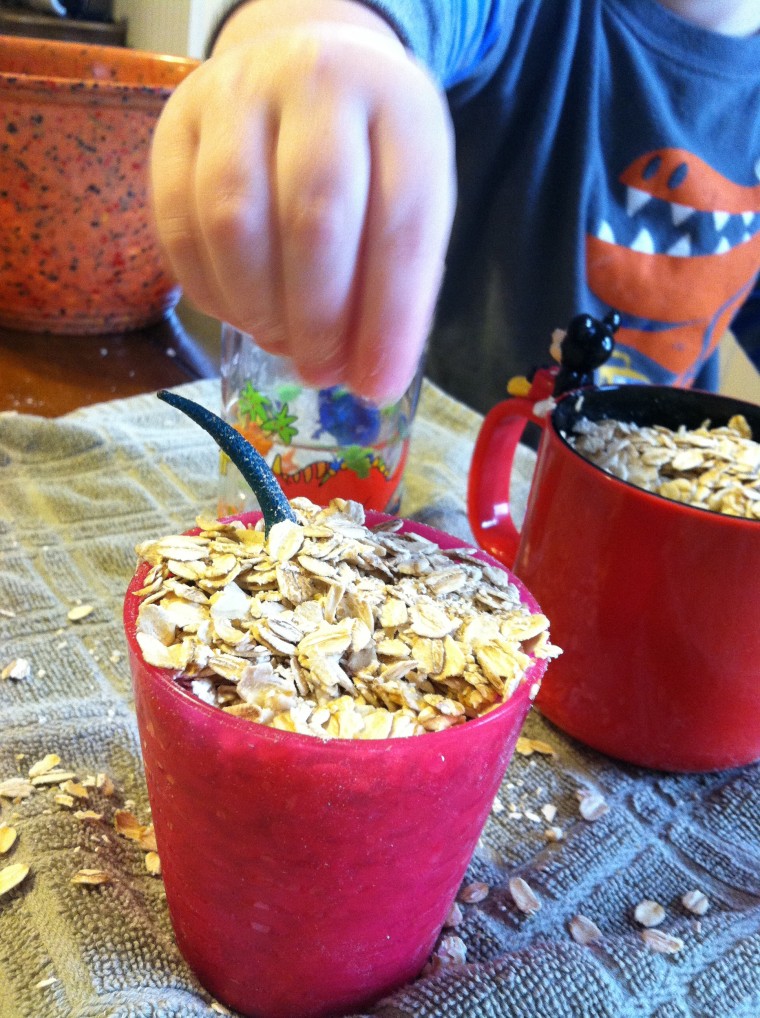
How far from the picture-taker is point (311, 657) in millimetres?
228

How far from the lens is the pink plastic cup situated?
0.21 metres

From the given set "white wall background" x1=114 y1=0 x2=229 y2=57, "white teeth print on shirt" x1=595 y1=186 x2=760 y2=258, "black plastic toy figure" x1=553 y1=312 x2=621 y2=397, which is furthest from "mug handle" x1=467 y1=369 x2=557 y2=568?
"white wall background" x1=114 y1=0 x2=229 y2=57

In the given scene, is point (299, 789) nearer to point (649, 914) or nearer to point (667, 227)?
point (649, 914)

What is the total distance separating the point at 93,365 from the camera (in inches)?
25.7

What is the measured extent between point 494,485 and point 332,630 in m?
0.23

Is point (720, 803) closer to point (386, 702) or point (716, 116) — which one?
point (386, 702)

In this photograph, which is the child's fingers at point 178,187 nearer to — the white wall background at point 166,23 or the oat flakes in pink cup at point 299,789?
the oat flakes in pink cup at point 299,789

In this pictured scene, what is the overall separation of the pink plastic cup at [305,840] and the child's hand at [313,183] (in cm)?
10

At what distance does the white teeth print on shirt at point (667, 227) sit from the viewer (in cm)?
64

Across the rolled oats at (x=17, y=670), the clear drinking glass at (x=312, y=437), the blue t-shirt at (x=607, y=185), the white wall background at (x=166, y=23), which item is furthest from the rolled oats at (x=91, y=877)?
the white wall background at (x=166, y=23)

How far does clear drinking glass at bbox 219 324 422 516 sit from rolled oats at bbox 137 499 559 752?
165 millimetres

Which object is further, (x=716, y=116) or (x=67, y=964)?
(x=716, y=116)

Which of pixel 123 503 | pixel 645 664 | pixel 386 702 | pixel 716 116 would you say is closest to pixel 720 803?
pixel 645 664

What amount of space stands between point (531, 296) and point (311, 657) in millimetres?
516
